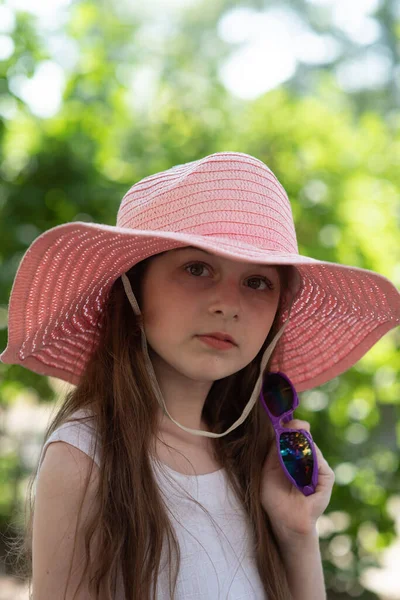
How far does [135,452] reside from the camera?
176 centimetres

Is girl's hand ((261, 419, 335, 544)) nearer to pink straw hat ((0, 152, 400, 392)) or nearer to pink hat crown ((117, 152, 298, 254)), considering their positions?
pink straw hat ((0, 152, 400, 392))

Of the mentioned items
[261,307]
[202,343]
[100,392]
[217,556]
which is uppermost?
[261,307]

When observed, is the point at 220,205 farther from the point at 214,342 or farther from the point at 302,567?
the point at 302,567

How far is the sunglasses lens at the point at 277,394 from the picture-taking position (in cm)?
204

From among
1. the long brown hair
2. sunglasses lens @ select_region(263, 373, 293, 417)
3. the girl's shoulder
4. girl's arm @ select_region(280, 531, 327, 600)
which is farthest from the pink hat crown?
girl's arm @ select_region(280, 531, 327, 600)

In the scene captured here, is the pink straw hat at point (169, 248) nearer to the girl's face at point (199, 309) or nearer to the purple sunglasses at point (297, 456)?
the girl's face at point (199, 309)

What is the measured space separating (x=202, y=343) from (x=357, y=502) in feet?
7.88

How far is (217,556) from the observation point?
1842 mm

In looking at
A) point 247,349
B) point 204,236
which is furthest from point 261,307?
point 204,236

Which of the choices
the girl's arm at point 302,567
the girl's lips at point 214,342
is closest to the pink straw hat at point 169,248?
the girl's lips at point 214,342

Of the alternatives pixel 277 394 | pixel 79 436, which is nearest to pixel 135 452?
pixel 79 436

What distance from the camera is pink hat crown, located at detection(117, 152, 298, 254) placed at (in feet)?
5.79

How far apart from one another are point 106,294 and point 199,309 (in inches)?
13.6

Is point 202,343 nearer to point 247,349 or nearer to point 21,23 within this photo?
point 247,349
